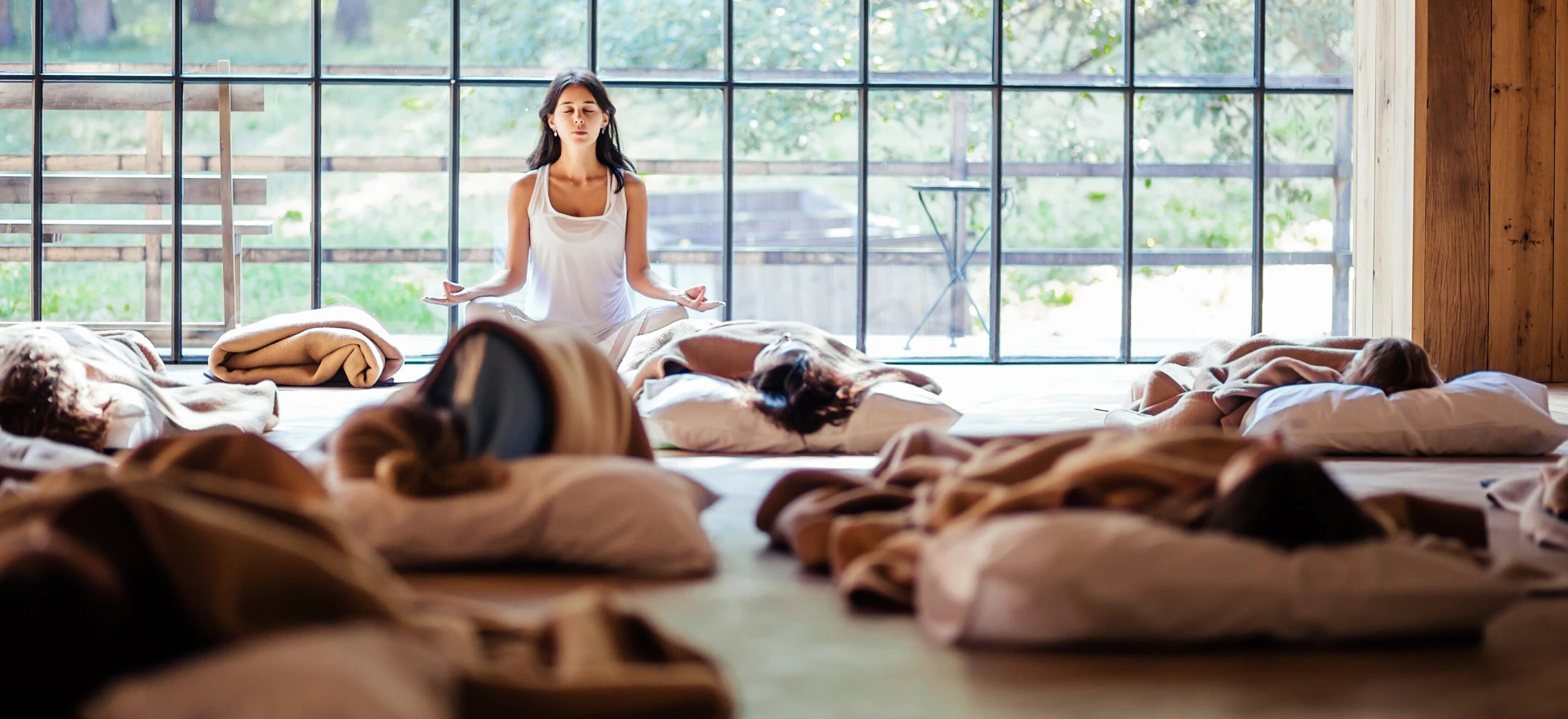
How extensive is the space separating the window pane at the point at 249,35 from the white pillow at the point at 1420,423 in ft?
16.1

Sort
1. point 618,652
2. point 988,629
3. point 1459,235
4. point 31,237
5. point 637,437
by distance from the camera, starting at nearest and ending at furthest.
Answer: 1. point 618,652
2. point 988,629
3. point 637,437
4. point 1459,235
5. point 31,237

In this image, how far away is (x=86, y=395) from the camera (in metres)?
3.20

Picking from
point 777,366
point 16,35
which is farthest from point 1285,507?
point 16,35

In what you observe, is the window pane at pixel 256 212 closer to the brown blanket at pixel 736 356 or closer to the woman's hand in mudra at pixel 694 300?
the woman's hand in mudra at pixel 694 300

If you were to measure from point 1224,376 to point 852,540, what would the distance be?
8.49 feet

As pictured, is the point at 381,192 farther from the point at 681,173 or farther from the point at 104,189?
the point at 681,173

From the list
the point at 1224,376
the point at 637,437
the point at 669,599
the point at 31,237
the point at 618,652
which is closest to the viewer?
the point at 618,652

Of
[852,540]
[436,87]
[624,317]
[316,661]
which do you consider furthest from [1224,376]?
[436,87]

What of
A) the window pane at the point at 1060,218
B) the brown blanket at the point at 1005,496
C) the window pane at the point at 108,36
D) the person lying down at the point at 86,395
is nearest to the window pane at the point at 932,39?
the window pane at the point at 1060,218

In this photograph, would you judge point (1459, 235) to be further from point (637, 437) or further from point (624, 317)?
point (637, 437)

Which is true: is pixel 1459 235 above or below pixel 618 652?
above

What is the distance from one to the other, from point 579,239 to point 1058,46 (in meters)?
2.85

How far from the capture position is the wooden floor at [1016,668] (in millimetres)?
1271

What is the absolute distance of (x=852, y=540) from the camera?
69.1 inches
